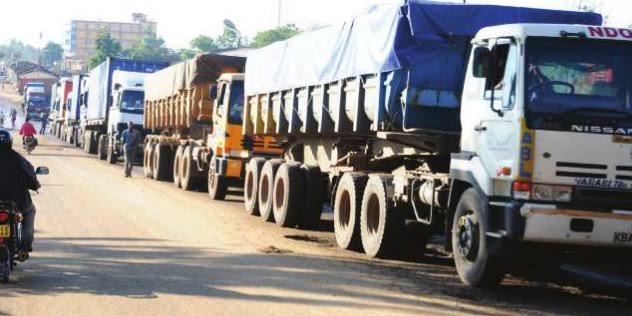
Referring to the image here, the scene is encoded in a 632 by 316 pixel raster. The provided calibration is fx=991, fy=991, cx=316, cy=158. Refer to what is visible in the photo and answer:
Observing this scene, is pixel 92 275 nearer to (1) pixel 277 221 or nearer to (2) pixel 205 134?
(1) pixel 277 221

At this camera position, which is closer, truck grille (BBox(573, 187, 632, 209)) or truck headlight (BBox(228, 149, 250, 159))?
truck grille (BBox(573, 187, 632, 209))

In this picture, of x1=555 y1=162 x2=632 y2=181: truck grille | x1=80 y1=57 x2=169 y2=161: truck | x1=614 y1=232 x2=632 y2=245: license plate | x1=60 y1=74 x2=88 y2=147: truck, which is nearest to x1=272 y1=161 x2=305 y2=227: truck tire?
x1=555 y1=162 x2=632 y2=181: truck grille

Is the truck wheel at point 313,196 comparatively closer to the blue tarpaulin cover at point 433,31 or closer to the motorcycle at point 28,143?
the blue tarpaulin cover at point 433,31

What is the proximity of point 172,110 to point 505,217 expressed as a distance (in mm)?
19552

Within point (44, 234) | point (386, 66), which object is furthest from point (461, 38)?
point (44, 234)

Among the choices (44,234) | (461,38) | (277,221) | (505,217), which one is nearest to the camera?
(505,217)

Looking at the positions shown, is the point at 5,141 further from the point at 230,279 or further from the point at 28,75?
the point at 28,75

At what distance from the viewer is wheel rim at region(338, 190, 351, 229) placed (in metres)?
14.1

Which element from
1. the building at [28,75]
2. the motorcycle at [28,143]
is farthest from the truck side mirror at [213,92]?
the building at [28,75]

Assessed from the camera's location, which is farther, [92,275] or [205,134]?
[205,134]

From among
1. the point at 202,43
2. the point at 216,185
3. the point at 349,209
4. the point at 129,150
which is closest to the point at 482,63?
the point at 349,209

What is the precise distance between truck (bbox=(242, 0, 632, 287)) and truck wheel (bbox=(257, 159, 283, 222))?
0.13 feet

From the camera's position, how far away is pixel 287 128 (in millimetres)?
17688

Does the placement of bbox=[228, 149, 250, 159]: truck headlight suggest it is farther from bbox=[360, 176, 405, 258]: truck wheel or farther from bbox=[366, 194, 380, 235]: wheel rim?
bbox=[366, 194, 380, 235]: wheel rim
